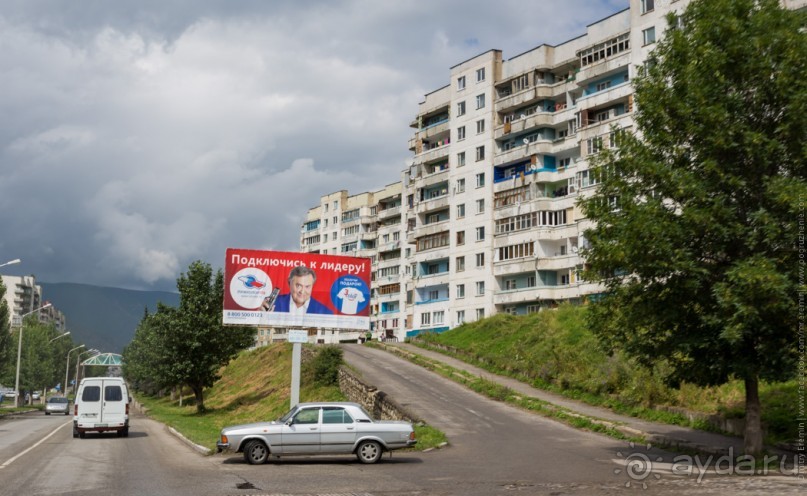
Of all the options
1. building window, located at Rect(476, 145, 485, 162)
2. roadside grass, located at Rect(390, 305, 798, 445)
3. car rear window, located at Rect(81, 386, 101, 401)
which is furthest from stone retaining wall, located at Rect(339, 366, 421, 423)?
building window, located at Rect(476, 145, 485, 162)

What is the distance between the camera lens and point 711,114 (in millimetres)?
18500

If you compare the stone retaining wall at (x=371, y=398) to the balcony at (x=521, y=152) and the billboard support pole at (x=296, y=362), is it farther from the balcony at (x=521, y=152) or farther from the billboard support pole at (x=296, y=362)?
the balcony at (x=521, y=152)

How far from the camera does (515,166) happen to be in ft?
229

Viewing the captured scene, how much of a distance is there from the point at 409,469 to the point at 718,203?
982 cm

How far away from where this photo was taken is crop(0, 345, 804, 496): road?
579 inches

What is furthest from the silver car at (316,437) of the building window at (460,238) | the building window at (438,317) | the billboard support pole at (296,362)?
the building window at (438,317)

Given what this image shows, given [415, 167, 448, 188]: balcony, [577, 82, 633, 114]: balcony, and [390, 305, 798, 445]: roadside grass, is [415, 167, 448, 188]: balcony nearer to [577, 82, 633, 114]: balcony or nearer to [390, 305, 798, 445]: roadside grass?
[577, 82, 633, 114]: balcony

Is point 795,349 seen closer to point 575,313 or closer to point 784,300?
point 784,300

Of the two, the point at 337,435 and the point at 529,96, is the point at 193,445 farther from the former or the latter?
the point at 529,96

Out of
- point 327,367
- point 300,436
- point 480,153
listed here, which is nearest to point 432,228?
point 480,153

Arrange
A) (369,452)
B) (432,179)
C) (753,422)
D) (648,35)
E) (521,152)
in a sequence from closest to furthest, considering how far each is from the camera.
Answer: (753,422) → (369,452) → (648,35) → (521,152) → (432,179)

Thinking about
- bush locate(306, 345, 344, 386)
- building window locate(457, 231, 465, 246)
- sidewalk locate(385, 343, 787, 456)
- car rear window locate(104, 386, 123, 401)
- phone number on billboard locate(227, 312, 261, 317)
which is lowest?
sidewalk locate(385, 343, 787, 456)

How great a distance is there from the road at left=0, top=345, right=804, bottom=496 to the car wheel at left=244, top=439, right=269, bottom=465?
0.41 meters

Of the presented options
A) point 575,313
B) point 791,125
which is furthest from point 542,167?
point 791,125
